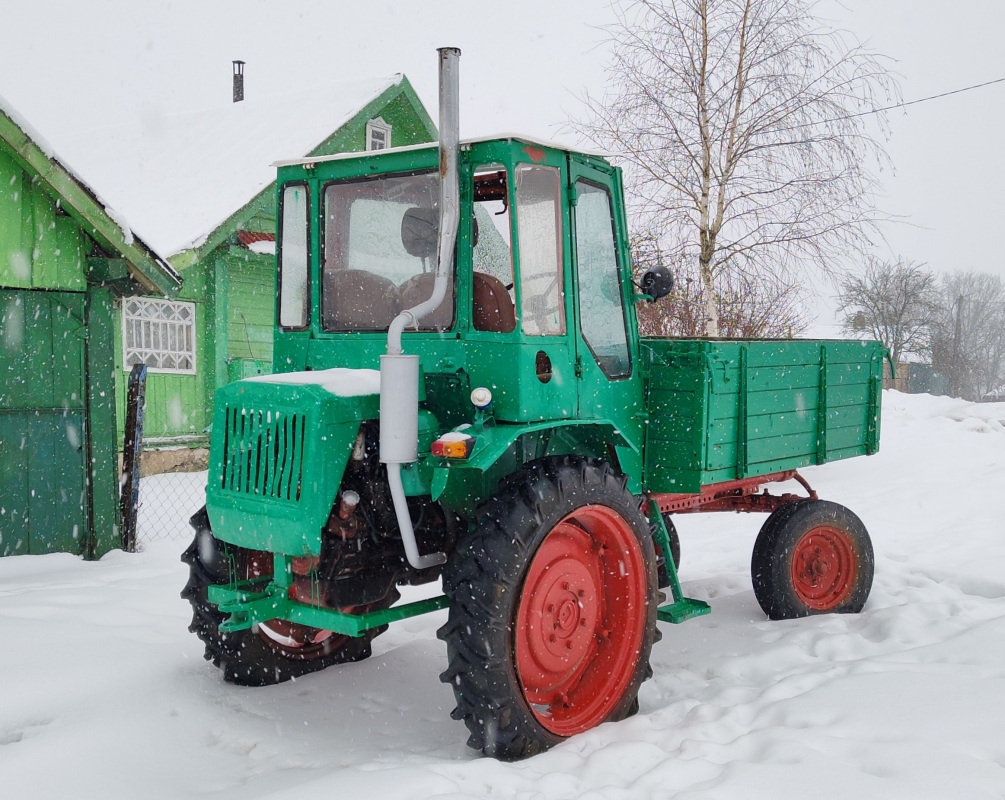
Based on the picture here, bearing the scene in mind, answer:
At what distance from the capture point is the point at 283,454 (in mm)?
3662

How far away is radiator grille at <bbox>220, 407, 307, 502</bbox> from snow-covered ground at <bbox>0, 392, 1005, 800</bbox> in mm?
1099

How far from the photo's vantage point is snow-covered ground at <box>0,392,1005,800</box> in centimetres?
333

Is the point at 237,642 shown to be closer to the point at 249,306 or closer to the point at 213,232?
the point at 213,232

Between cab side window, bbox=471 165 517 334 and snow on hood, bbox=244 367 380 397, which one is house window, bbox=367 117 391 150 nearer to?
cab side window, bbox=471 165 517 334

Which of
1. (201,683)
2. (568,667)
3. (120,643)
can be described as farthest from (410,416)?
(120,643)

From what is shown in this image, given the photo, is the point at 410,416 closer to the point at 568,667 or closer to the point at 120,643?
the point at 568,667

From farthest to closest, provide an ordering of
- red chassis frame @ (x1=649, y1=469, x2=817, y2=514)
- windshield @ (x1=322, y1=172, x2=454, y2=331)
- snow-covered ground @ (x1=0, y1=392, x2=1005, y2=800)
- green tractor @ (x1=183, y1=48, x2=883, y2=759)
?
red chassis frame @ (x1=649, y1=469, x2=817, y2=514), windshield @ (x1=322, y1=172, x2=454, y2=331), green tractor @ (x1=183, y1=48, x2=883, y2=759), snow-covered ground @ (x1=0, y1=392, x2=1005, y2=800)

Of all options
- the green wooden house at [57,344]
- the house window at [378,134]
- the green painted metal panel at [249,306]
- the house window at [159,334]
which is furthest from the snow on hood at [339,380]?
the house window at [378,134]

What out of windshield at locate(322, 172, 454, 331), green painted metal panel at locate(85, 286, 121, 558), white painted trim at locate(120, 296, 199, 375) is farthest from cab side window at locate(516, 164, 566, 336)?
white painted trim at locate(120, 296, 199, 375)

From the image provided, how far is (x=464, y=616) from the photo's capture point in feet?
11.7

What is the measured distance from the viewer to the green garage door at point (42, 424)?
7.08 meters

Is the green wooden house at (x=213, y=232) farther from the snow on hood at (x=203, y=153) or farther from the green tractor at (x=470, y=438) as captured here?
the green tractor at (x=470, y=438)

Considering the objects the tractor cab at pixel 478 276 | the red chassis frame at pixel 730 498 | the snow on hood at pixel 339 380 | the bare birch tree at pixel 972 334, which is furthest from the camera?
the bare birch tree at pixel 972 334

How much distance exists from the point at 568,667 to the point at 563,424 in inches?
43.8
